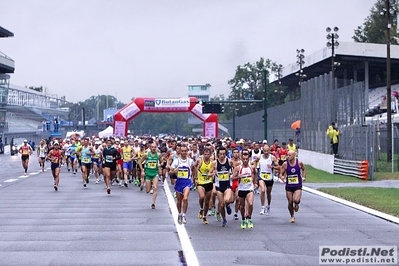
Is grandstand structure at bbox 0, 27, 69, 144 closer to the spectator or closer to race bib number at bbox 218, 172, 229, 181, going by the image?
the spectator

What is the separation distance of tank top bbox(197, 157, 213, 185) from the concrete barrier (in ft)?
73.4

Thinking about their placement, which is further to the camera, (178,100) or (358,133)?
(178,100)

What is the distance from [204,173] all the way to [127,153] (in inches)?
545

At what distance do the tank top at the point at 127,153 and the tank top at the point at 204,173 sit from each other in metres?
13.6

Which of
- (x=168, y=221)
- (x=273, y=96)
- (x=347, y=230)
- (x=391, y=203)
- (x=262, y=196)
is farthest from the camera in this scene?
(x=273, y=96)

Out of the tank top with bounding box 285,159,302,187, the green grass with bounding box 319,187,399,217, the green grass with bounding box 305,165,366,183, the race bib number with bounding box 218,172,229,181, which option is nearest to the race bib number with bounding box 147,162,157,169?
the race bib number with bounding box 218,172,229,181

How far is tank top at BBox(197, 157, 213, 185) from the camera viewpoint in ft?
52.2

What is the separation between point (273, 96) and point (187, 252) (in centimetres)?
10386

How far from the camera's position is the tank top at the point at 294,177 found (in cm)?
1662

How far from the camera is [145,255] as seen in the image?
1176 centimetres

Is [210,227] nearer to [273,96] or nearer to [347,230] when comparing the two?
[347,230]

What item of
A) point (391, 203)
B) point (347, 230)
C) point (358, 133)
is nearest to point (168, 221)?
point (347, 230)

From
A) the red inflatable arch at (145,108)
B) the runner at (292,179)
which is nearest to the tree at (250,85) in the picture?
the red inflatable arch at (145,108)

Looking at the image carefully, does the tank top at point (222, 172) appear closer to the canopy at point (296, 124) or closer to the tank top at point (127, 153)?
the tank top at point (127, 153)
